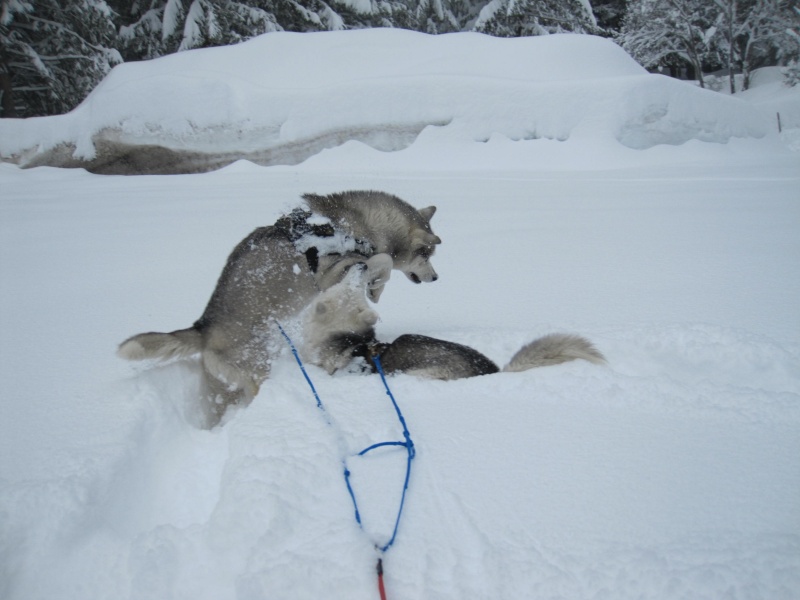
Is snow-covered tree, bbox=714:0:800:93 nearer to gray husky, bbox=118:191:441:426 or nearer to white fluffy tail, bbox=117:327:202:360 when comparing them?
gray husky, bbox=118:191:441:426

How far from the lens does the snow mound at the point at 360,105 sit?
10.7 metres

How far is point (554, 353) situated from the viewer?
278cm

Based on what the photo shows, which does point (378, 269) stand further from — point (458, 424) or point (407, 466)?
point (407, 466)

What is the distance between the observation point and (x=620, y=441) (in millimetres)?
1933

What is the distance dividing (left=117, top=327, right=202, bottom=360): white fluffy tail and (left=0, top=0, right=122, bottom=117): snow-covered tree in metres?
17.8

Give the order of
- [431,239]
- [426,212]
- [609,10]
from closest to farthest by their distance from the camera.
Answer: [431,239]
[426,212]
[609,10]

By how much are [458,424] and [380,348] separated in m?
1.24

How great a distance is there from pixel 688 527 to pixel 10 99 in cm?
2152

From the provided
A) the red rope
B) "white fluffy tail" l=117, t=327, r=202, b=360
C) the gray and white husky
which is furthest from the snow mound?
the red rope

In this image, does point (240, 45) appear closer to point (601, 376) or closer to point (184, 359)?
point (184, 359)

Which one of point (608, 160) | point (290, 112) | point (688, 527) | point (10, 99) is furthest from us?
point (10, 99)

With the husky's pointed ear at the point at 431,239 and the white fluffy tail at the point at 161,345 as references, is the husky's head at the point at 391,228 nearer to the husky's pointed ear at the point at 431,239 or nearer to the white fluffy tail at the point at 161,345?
the husky's pointed ear at the point at 431,239

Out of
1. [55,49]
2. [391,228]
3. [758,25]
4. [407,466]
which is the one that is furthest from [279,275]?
[758,25]

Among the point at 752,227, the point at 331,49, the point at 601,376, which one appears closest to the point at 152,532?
the point at 601,376
